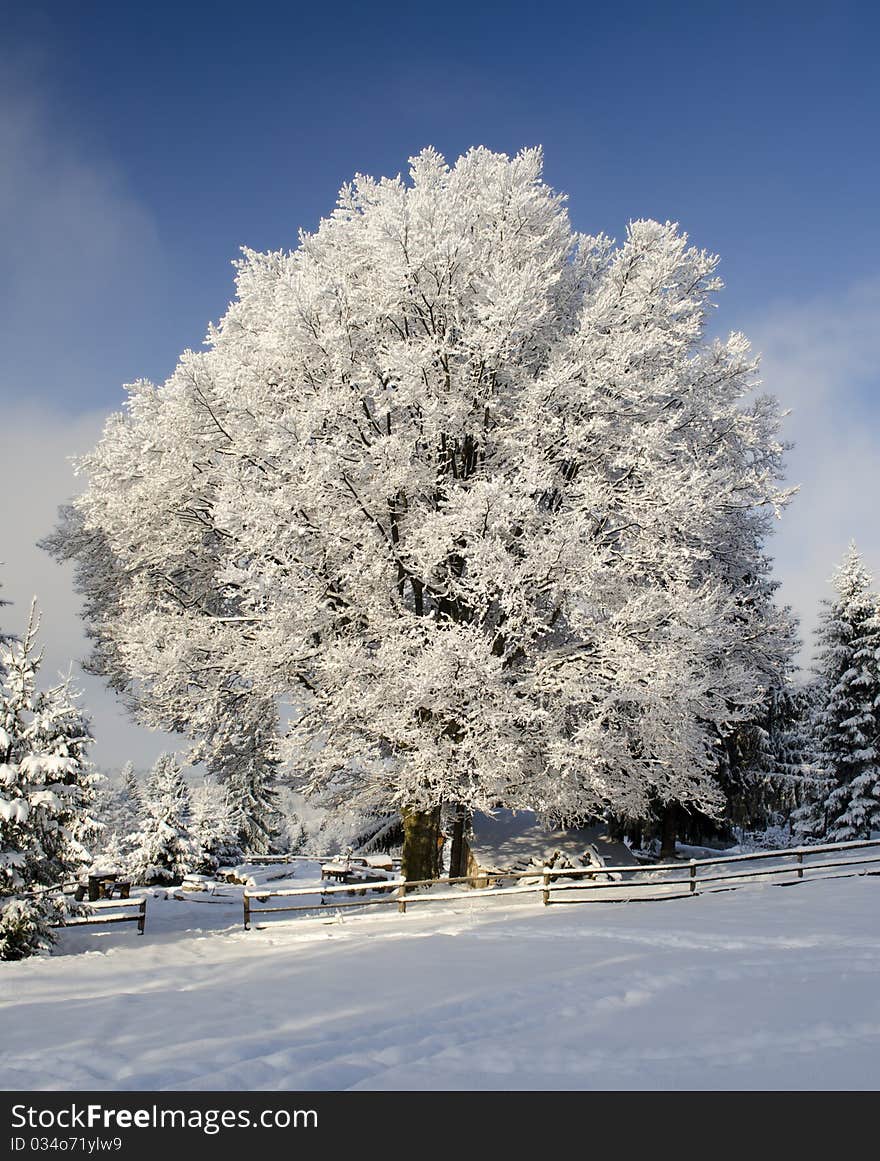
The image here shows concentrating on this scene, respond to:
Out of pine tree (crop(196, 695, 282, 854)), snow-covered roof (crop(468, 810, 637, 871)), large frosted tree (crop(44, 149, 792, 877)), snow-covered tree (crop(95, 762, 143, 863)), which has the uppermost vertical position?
large frosted tree (crop(44, 149, 792, 877))

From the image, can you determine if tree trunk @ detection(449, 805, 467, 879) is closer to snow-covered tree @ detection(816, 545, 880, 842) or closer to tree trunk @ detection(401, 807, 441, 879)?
tree trunk @ detection(401, 807, 441, 879)

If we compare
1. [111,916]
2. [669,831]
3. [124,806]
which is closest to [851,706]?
[669,831]

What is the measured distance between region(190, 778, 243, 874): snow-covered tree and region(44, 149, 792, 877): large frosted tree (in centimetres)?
2151

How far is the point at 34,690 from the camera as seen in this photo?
15312 millimetres

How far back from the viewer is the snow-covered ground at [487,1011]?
5.44 m

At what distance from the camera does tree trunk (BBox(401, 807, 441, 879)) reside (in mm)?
16219

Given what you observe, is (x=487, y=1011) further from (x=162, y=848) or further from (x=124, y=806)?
(x=124, y=806)

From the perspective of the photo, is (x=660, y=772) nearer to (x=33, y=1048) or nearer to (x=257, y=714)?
(x=257, y=714)

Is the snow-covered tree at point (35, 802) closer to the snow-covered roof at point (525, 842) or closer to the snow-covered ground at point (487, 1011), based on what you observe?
the snow-covered ground at point (487, 1011)

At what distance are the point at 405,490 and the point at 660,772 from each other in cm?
702

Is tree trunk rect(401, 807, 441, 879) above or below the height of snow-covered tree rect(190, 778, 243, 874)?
above

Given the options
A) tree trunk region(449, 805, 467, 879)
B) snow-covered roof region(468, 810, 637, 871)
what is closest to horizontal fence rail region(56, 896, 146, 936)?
tree trunk region(449, 805, 467, 879)

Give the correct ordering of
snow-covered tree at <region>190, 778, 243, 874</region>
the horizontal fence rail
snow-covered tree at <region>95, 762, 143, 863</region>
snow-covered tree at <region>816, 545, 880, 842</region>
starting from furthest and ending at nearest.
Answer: snow-covered tree at <region>95, 762, 143, 863</region> → snow-covered tree at <region>190, 778, 243, 874</region> → snow-covered tree at <region>816, 545, 880, 842</region> → the horizontal fence rail

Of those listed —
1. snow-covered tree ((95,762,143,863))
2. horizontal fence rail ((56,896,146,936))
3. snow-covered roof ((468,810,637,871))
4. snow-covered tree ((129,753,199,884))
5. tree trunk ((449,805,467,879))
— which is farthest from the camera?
snow-covered tree ((95,762,143,863))
